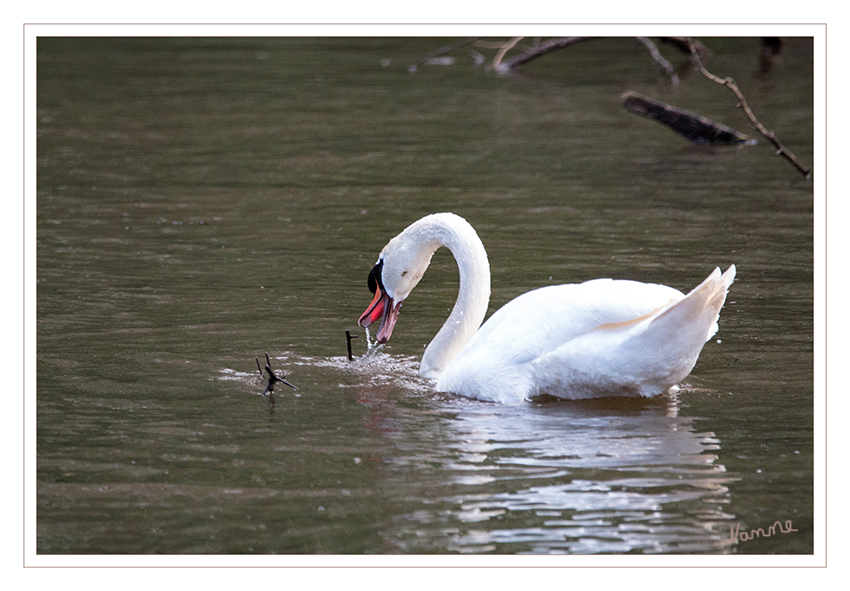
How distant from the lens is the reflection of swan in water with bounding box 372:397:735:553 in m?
4.78

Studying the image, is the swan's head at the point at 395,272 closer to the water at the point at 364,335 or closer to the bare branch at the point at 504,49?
the water at the point at 364,335

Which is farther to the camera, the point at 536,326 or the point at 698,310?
the point at 536,326

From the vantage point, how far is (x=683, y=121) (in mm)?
15266

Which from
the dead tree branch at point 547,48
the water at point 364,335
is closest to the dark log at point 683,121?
the water at point 364,335

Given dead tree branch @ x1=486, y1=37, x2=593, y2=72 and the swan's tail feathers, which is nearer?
the swan's tail feathers

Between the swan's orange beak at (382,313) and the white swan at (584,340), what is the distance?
480 mm

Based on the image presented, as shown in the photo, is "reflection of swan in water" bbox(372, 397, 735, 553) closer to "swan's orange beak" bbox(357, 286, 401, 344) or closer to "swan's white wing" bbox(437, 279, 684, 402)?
"swan's white wing" bbox(437, 279, 684, 402)

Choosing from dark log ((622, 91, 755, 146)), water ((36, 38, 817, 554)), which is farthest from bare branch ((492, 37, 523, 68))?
dark log ((622, 91, 755, 146))

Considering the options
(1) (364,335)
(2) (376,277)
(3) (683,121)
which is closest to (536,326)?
(2) (376,277)

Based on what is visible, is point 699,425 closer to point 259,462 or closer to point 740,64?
point 259,462

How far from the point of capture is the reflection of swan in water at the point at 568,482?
188 inches

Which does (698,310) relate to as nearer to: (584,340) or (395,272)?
(584,340)
